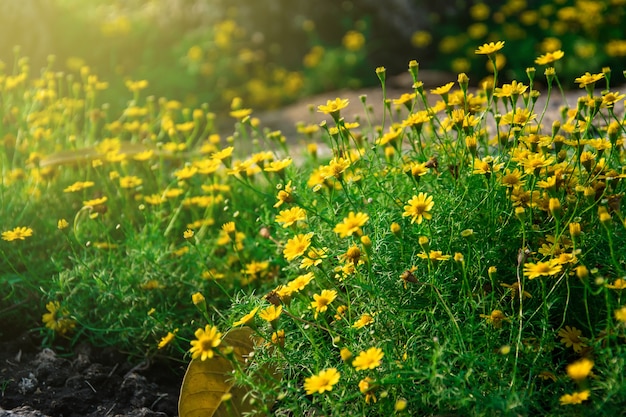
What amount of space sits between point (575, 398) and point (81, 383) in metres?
1.62

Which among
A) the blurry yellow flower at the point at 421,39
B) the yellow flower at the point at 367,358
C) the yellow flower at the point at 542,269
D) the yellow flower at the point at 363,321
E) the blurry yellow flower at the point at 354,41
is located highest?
the yellow flower at the point at 542,269

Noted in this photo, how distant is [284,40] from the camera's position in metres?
7.44

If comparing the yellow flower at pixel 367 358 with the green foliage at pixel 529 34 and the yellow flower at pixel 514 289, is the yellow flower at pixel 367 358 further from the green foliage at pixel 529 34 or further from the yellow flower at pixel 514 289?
the green foliage at pixel 529 34

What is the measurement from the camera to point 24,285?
2896mm

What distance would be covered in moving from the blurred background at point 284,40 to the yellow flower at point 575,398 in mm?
4558

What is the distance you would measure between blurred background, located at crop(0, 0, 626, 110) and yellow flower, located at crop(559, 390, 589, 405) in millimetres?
4558

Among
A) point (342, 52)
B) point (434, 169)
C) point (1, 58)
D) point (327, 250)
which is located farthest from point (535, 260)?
point (1, 58)

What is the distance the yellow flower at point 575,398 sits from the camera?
1.68 meters

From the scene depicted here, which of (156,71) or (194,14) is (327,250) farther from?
(194,14)

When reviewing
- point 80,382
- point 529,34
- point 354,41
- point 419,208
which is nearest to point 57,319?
point 80,382

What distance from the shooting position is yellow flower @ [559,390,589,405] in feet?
5.52

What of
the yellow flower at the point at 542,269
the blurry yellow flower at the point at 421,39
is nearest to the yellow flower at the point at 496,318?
the yellow flower at the point at 542,269

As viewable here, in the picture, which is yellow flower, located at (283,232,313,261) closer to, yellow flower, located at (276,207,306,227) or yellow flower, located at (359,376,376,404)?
yellow flower, located at (276,207,306,227)

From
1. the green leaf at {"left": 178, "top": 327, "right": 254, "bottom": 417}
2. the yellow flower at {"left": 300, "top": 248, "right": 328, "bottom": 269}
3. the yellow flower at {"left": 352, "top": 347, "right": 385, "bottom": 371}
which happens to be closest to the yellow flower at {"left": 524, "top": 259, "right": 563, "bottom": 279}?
the yellow flower at {"left": 352, "top": 347, "right": 385, "bottom": 371}
